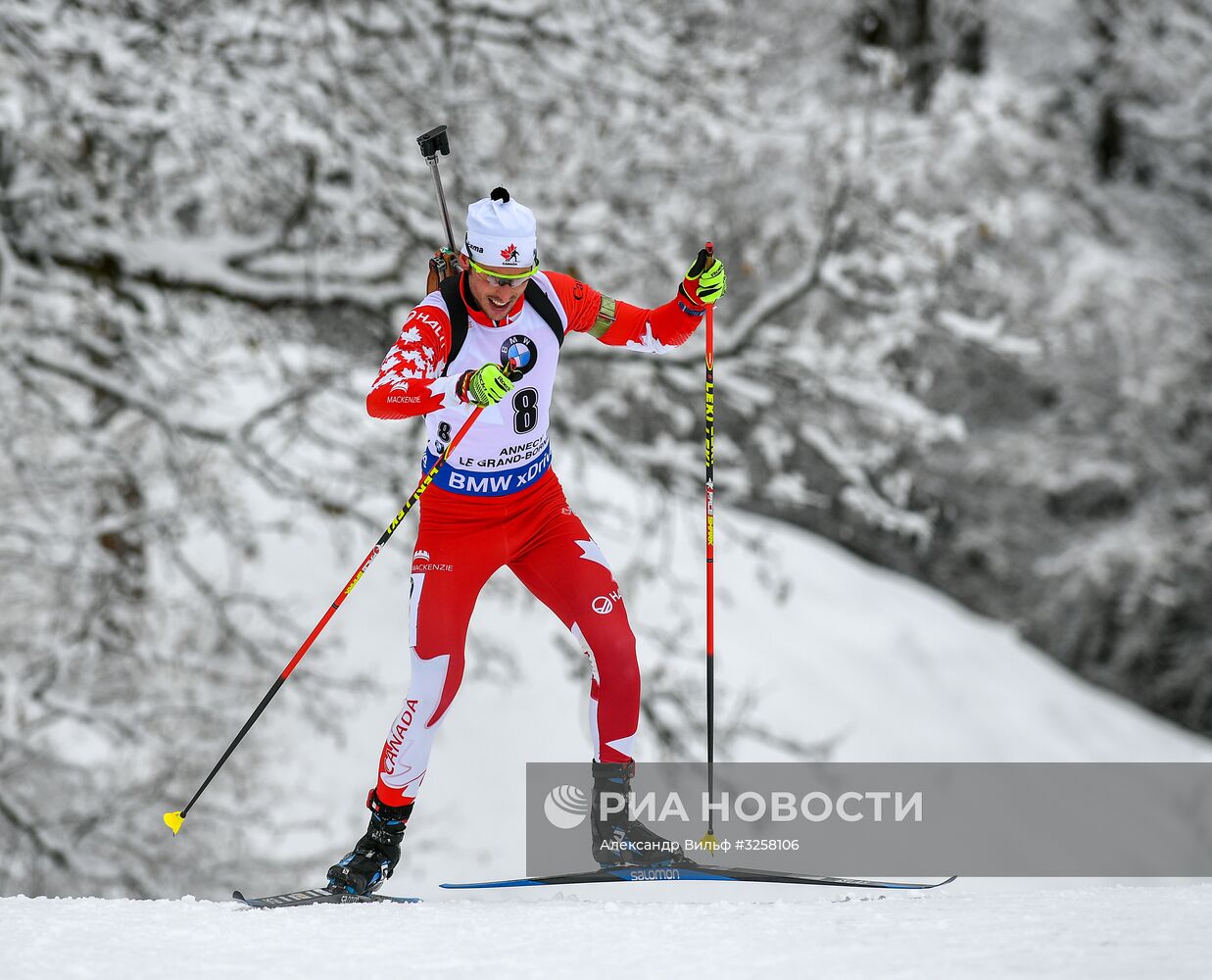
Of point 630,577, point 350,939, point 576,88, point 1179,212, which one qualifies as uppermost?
point 1179,212

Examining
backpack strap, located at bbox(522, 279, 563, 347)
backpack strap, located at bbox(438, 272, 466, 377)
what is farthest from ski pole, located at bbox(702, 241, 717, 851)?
backpack strap, located at bbox(438, 272, 466, 377)

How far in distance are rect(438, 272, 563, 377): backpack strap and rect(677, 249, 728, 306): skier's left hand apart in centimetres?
45

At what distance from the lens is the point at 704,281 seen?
4379 mm

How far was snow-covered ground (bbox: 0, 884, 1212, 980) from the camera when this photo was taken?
3.28 metres

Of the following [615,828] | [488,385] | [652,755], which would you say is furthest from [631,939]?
[652,755]

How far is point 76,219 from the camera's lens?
7168 millimetres

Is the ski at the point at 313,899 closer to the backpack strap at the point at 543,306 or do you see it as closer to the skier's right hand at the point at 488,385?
the skier's right hand at the point at 488,385

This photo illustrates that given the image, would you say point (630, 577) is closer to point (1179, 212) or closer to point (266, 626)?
point (266, 626)

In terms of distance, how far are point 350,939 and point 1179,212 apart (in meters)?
18.2

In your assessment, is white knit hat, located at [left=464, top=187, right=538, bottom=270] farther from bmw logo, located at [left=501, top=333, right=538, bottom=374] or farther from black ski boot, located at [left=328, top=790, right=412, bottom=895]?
black ski boot, located at [left=328, top=790, right=412, bottom=895]

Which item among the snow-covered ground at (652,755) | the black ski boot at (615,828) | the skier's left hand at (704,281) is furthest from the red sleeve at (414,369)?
the snow-covered ground at (652,755)

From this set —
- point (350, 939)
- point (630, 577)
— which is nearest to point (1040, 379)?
point (630, 577)

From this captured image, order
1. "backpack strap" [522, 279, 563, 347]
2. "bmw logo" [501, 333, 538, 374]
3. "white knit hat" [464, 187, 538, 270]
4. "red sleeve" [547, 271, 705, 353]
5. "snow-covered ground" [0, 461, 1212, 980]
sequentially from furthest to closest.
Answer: "red sleeve" [547, 271, 705, 353] → "backpack strap" [522, 279, 563, 347] → "bmw logo" [501, 333, 538, 374] → "white knit hat" [464, 187, 538, 270] → "snow-covered ground" [0, 461, 1212, 980]

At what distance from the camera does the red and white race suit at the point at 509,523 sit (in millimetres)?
4211
